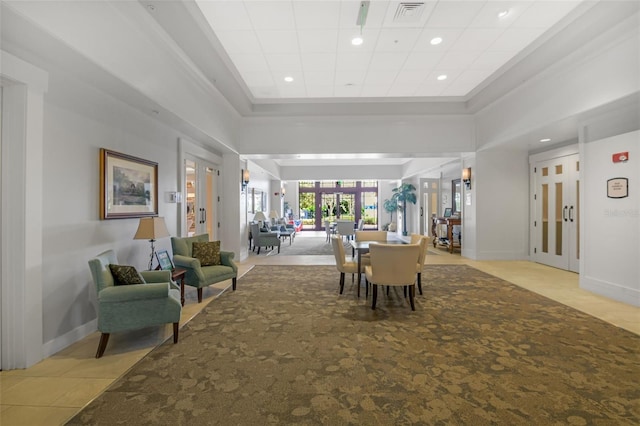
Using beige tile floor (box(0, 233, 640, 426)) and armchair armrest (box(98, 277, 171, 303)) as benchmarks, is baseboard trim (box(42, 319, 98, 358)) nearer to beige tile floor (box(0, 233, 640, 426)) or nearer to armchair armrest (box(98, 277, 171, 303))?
beige tile floor (box(0, 233, 640, 426))

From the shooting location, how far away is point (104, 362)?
A: 2.73 meters

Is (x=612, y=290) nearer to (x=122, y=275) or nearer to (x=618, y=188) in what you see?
(x=618, y=188)

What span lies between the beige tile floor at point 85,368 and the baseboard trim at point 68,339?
0.06 metres

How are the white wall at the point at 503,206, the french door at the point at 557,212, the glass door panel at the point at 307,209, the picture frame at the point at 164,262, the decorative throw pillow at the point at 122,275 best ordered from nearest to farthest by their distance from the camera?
the decorative throw pillow at the point at 122,275 < the picture frame at the point at 164,262 < the french door at the point at 557,212 < the white wall at the point at 503,206 < the glass door panel at the point at 307,209

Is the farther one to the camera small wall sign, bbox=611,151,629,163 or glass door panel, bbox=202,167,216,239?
glass door panel, bbox=202,167,216,239

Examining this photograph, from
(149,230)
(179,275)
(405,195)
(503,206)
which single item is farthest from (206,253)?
(405,195)

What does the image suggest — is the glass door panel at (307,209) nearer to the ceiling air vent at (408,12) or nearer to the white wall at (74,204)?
the white wall at (74,204)

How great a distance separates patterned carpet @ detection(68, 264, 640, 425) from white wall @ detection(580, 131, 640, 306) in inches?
46.1

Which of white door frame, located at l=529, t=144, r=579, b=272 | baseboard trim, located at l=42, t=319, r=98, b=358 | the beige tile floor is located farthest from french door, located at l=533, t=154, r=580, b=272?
baseboard trim, located at l=42, t=319, r=98, b=358

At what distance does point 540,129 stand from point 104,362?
7.35 m

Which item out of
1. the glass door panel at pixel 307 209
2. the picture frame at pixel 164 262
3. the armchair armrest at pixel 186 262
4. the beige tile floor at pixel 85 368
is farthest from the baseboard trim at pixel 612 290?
the glass door panel at pixel 307 209

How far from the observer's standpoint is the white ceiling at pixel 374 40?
370 centimetres

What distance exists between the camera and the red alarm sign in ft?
13.8

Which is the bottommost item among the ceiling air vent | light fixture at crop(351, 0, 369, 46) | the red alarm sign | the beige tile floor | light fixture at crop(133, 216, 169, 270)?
the beige tile floor
